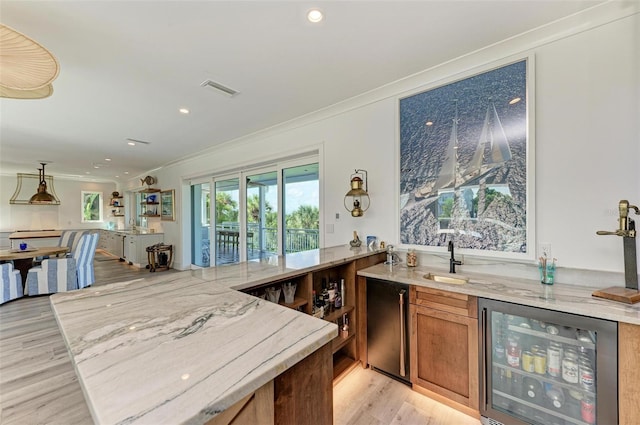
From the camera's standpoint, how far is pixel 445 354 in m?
1.86

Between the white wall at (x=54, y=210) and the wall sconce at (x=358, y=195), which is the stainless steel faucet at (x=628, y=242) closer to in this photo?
the wall sconce at (x=358, y=195)

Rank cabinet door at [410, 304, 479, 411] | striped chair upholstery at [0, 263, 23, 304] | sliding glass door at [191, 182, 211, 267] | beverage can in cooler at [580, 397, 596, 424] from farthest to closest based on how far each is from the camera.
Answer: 1. sliding glass door at [191, 182, 211, 267]
2. striped chair upholstery at [0, 263, 23, 304]
3. cabinet door at [410, 304, 479, 411]
4. beverage can in cooler at [580, 397, 596, 424]

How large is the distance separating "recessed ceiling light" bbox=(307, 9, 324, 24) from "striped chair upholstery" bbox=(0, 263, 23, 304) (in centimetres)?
582

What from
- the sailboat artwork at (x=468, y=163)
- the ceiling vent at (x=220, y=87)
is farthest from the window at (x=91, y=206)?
the sailboat artwork at (x=468, y=163)

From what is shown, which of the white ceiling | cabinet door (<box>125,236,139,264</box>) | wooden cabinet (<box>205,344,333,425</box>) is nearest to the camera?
wooden cabinet (<box>205,344,333,425</box>)

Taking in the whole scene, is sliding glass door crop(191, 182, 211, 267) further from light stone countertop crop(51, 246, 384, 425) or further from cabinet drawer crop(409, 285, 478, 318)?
cabinet drawer crop(409, 285, 478, 318)

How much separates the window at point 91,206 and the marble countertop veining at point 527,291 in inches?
439

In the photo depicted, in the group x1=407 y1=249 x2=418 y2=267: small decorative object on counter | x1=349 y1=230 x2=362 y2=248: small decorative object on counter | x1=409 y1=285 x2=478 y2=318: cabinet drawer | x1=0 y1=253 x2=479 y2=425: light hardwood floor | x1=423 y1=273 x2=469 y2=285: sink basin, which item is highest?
x1=349 y1=230 x2=362 y2=248: small decorative object on counter

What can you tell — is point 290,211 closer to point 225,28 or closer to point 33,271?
point 225,28

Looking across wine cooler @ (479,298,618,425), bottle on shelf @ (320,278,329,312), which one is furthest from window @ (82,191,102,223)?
wine cooler @ (479,298,618,425)

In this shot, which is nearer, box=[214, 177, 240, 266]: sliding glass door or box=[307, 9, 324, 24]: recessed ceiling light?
box=[307, 9, 324, 24]: recessed ceiling light

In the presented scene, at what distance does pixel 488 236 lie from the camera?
6.98 feet

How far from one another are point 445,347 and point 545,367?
559 millimetres

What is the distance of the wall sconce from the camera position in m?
2.71
